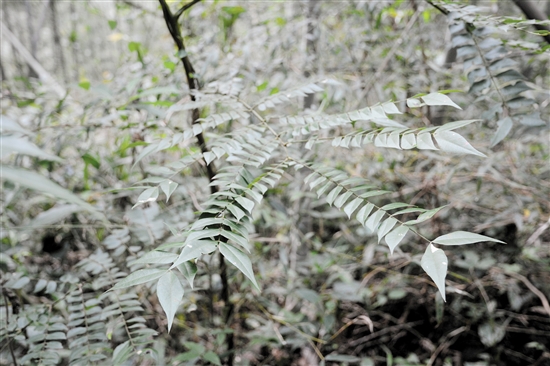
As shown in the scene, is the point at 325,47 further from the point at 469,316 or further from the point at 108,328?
the point at 108,328

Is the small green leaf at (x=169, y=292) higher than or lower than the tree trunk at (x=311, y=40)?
lower

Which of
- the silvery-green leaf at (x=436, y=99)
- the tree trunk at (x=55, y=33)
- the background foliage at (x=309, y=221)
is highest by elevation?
the tree trunk at (x=55, y=33)

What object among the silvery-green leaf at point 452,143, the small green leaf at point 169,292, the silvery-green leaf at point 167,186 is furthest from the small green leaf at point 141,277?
the silvery-green leaf at point 452,143

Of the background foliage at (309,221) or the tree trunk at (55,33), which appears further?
the tree trunk at (55,33)

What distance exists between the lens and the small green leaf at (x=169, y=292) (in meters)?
0.39

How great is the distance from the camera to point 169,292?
401 mm

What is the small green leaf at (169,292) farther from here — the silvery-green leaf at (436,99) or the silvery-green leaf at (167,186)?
the silvery-green leaf at (436,99)

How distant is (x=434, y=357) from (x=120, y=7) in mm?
2112

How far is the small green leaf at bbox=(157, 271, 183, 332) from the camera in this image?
0.39 meters

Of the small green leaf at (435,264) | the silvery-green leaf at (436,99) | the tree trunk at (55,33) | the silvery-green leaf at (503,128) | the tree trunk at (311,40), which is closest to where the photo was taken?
the small green leaf at (435,264)

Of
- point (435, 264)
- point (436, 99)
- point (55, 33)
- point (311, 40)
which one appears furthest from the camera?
point (55, 33)

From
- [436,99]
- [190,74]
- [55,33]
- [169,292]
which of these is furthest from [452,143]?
[55,33]

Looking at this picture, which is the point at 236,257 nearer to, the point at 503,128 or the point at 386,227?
the point at 386,227

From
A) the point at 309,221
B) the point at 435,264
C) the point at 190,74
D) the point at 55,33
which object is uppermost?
the point at 55,33
